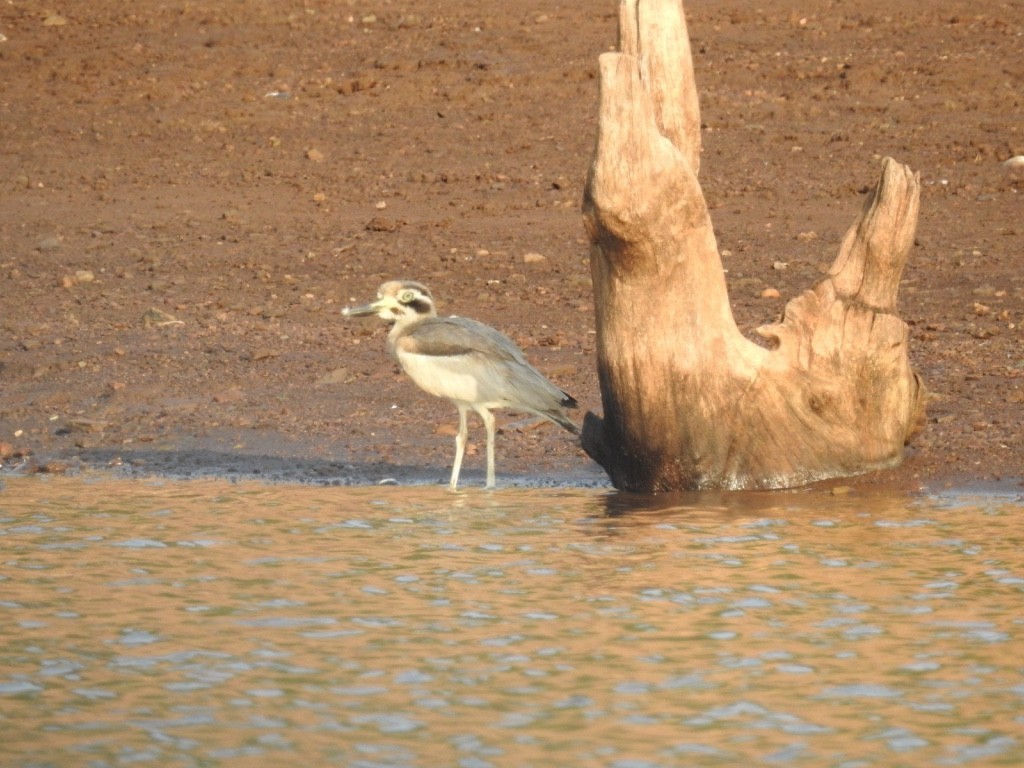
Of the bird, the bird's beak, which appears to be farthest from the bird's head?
the bird

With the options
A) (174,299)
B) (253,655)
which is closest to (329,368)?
(174,299)

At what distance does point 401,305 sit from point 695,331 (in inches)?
92.9

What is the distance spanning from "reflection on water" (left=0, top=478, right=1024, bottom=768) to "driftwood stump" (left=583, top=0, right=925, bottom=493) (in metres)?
0.28

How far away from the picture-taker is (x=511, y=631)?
6871mm

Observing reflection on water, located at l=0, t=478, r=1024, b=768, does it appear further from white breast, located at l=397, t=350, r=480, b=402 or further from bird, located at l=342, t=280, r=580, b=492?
white breast, located at l=397, t=350, r=480, b=402

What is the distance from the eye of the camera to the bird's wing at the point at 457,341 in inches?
387

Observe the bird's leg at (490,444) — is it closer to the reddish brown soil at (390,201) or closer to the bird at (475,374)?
the bird at (475,374)

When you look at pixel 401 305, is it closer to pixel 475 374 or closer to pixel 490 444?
pixel 475 374

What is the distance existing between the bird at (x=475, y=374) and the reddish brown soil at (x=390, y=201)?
47 centimetres

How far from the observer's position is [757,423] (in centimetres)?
882

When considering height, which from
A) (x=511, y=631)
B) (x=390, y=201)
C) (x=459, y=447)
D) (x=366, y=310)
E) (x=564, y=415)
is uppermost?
(x=390, y=201)

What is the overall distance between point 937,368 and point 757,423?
9.30 feet

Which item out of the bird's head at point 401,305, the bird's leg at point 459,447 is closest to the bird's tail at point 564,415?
the bird's leg at point 459,447

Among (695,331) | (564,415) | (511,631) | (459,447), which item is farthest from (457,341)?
(511,631)
